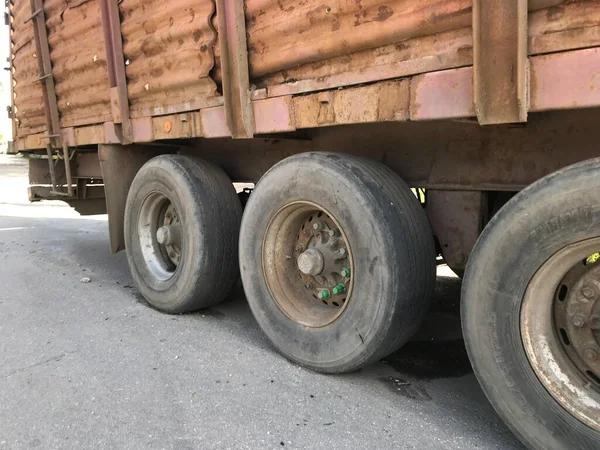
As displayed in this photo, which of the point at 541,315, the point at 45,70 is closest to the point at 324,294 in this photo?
the point at 541,315

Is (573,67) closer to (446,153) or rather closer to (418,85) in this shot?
(418,85)

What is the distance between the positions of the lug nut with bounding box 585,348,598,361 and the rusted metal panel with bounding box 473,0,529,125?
3.17 ft

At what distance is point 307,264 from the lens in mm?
3029

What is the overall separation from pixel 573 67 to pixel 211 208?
2.62m

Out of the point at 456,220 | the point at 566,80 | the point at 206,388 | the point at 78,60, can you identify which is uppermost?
the point at 78,60

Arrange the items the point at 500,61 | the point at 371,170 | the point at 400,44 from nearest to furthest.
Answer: the point at 500,61
the point at 400,44
the point at 371,170

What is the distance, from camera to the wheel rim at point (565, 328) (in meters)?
2.02

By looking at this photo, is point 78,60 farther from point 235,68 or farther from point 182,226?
point 235,68

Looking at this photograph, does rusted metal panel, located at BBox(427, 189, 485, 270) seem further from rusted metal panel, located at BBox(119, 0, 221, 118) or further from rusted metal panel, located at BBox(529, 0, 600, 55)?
rusted metal panel, located at BBox(119, 0, 221, 118)

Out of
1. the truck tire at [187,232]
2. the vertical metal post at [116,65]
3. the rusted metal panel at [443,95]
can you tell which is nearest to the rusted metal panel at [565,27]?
the rusted metal panel at [443,95]

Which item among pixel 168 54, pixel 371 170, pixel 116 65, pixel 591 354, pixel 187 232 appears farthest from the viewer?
pixel 116 65

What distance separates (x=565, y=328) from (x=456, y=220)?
0.92 metres

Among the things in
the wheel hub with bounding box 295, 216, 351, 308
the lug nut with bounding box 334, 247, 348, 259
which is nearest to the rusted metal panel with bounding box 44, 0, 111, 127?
the wheel hub with bounding box 295, 216, 351, 308

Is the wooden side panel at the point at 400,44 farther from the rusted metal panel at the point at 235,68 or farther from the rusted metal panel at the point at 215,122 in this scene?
the rusted metal panel at the point at 215,122
